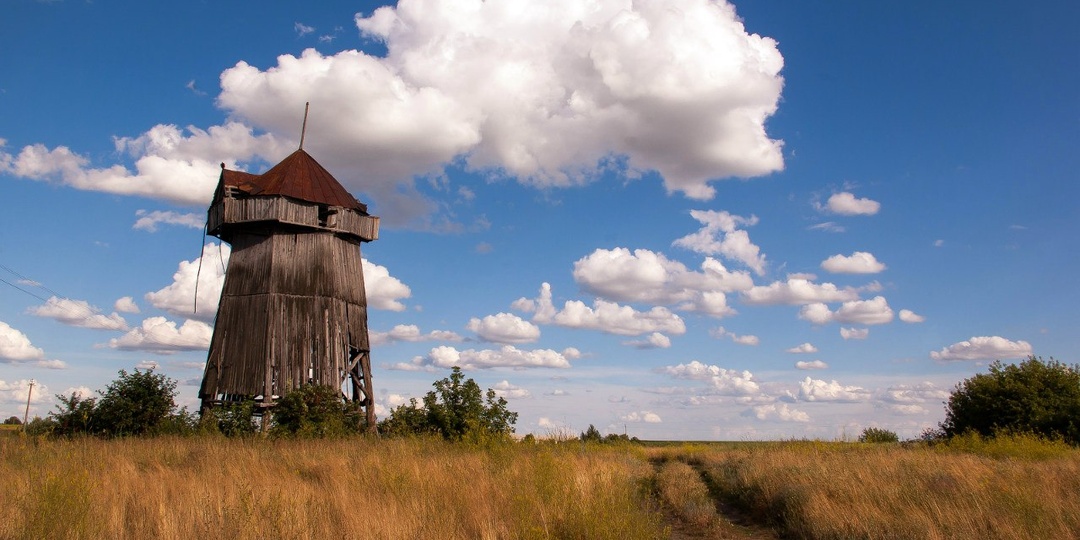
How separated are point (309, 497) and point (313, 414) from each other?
14024 millimetres

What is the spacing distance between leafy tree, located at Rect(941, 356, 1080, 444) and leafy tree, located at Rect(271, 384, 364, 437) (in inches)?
937

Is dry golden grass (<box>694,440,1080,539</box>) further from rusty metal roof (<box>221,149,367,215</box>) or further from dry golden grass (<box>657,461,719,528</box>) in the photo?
rusty metal roof (<box>221,149,367,215</box>)

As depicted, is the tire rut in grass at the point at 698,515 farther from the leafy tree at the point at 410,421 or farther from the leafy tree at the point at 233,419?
the leafy tree at the point at 233,419

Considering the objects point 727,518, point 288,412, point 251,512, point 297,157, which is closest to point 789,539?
point 727,518

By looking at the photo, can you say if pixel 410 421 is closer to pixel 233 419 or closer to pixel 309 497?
pixel 233 419

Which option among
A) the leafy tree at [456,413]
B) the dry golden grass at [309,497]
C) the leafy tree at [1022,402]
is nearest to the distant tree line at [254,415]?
the leafy tree at [456,413]

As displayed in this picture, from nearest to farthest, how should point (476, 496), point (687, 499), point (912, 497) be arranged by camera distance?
point (476, 496), point (912, 497), point (687, 499)

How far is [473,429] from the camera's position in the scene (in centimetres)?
1855

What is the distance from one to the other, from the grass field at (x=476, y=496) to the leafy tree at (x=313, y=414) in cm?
555

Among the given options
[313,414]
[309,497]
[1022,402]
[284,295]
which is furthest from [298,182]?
[1022,402]

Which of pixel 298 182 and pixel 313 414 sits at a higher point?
pixel 298 182

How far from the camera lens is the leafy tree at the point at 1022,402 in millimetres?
24891

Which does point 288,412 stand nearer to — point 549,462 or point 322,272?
point 322,272

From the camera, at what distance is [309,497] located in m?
8.63
